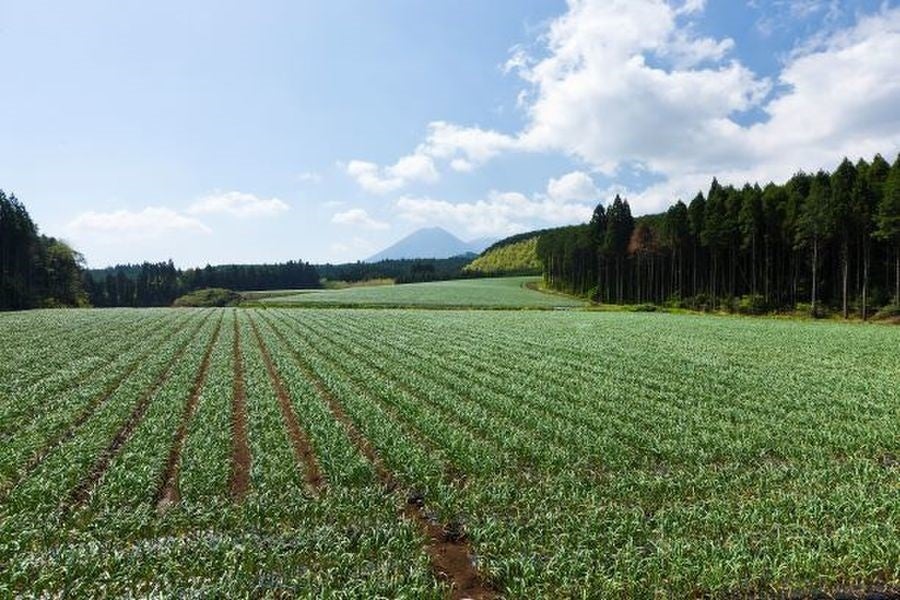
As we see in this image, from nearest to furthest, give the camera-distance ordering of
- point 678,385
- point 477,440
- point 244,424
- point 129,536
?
point 129,536, point 477,440, point 244,424, point 678,385

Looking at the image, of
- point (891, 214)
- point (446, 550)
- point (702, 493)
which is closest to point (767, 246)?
point (891, 214)

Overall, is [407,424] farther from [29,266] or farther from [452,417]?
→ [29,266]

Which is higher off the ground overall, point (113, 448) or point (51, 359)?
point (51, 359)

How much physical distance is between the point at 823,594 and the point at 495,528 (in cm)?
504

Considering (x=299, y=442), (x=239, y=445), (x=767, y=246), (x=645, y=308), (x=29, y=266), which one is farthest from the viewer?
(x=29, y=266)

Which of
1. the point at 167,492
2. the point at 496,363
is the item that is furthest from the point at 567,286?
the point at 167,492

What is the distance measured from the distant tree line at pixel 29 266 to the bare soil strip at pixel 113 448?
90726mm

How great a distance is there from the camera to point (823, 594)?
8.54m

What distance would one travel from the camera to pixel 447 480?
1361 cm

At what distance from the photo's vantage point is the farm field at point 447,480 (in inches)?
352

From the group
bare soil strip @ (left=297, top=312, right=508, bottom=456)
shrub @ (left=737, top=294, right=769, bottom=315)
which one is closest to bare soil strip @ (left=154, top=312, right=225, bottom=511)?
bare soil strip @ (left=297, top=312, right=508, bottom=456)

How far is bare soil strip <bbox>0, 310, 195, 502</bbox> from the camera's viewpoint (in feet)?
43.0

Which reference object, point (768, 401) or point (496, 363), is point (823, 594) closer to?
point (768, 401)

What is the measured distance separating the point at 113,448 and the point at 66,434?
7.17ft
